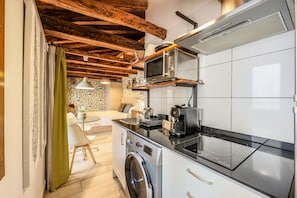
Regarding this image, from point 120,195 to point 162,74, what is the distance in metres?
1.54

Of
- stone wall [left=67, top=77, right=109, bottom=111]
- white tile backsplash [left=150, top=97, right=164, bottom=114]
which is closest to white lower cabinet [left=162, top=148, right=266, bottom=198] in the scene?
white tile backsplash [left=150, top=97, right=164, bottom=114]

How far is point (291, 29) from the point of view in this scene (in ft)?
2.95

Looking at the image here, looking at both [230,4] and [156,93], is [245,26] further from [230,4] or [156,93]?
[156,93]

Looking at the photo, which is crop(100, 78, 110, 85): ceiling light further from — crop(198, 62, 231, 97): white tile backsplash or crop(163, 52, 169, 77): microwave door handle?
crop(198, 62, 231, 97): white tile backsplash

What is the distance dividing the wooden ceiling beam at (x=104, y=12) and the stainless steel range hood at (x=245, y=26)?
961 millimetres

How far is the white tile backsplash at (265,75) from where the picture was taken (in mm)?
920

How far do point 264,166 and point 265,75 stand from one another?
26.3 inches

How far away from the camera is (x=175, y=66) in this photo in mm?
1329

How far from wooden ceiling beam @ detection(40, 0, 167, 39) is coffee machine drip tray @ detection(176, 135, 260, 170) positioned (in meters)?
1.62

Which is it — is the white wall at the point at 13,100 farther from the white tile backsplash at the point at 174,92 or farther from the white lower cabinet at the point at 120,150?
the white tile backsplash at the point at 174,92

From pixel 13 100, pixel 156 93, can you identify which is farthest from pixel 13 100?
pixel 156 93

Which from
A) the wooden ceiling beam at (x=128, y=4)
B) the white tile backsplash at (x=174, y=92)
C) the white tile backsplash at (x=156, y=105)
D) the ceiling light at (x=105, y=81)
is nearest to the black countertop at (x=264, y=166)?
the white tile backsplash at (x=174, y=92)

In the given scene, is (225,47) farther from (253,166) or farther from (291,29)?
(253,166)

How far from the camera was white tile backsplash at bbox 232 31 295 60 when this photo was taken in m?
0.93
